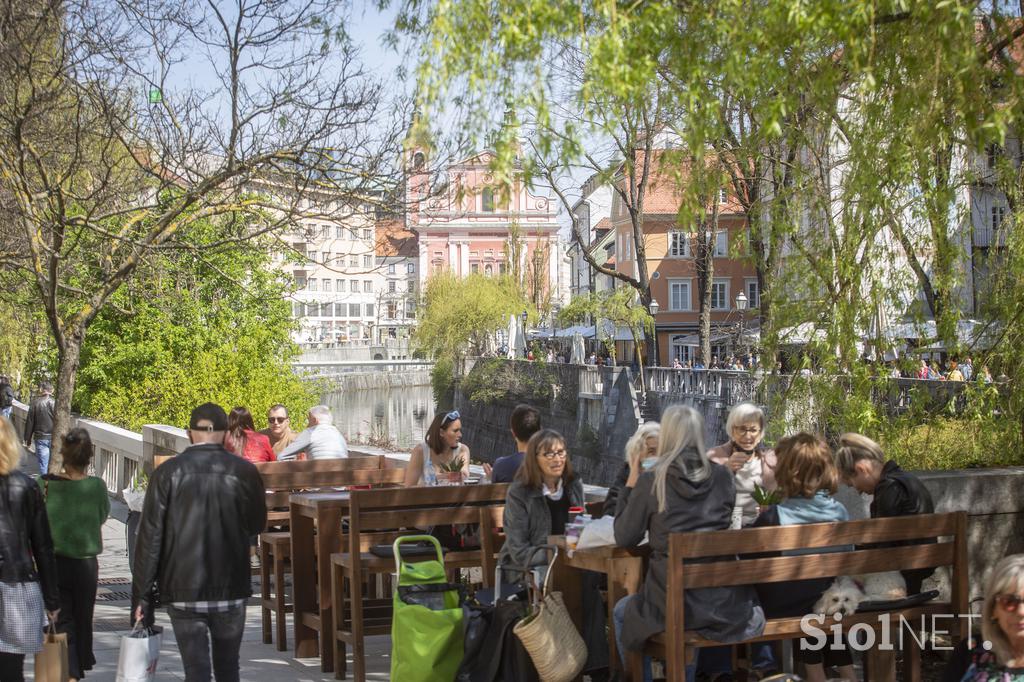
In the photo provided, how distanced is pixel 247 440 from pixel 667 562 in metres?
6.29

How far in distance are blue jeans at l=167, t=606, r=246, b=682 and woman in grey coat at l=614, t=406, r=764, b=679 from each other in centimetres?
177

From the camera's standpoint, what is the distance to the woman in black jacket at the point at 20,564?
575 cm

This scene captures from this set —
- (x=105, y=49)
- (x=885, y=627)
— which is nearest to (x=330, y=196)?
(x=105, y=49)

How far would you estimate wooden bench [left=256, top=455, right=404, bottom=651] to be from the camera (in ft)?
28.4

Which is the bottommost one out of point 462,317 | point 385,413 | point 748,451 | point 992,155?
point 385,413

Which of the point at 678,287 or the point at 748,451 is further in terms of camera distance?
the point at 678,287

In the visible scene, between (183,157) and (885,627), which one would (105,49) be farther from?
(885,627)

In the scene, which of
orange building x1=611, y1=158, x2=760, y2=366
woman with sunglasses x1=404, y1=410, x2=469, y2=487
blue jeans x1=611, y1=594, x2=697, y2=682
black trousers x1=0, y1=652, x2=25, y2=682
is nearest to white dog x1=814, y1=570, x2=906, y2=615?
blue jeans x1=611, y1=594, x2=697, y2=682

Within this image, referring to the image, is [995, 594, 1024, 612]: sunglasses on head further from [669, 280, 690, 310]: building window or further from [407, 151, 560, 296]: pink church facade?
[669, 280, 690, 310]: building window

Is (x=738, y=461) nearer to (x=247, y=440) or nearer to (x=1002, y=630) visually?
(x=1002, y=630)

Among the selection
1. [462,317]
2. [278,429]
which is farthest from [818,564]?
[462,317]

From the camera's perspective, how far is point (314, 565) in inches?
331

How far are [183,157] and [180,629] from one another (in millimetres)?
6895

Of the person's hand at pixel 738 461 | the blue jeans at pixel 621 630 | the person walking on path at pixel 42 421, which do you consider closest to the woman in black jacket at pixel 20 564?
the blue jeans at pixel 621 630
